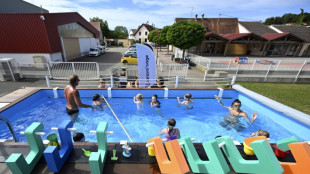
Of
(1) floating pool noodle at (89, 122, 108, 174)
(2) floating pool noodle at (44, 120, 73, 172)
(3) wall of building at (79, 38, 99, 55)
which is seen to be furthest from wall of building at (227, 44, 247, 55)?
(2) floating pool noodle at (44, 120, 73, 172)

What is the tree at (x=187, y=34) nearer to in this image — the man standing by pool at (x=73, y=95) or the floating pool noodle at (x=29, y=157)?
the man standing by pool at (x=73, y=95)

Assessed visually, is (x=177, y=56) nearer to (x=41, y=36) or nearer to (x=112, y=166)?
A: (x=41, y=36)

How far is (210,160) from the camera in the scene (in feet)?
7.70

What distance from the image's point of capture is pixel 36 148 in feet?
8.05

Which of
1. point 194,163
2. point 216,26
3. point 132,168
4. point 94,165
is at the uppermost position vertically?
point 216,26

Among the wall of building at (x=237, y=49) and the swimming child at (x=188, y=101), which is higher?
the wall of building at (x=237, y=49)

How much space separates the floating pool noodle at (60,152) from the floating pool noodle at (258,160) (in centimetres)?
291

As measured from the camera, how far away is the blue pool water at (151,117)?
5.95 m

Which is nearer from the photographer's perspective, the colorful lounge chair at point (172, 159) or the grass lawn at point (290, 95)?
the colorful lounge chair at point (172, 159)

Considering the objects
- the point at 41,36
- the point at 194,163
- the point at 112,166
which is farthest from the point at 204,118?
the point at 41,36

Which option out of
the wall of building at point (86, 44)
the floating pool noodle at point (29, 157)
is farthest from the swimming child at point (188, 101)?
the wall of building at point (86, 44)

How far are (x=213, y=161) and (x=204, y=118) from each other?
526 centimetres

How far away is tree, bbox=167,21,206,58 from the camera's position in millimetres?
16086

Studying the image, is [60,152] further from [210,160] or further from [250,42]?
[250,42]
